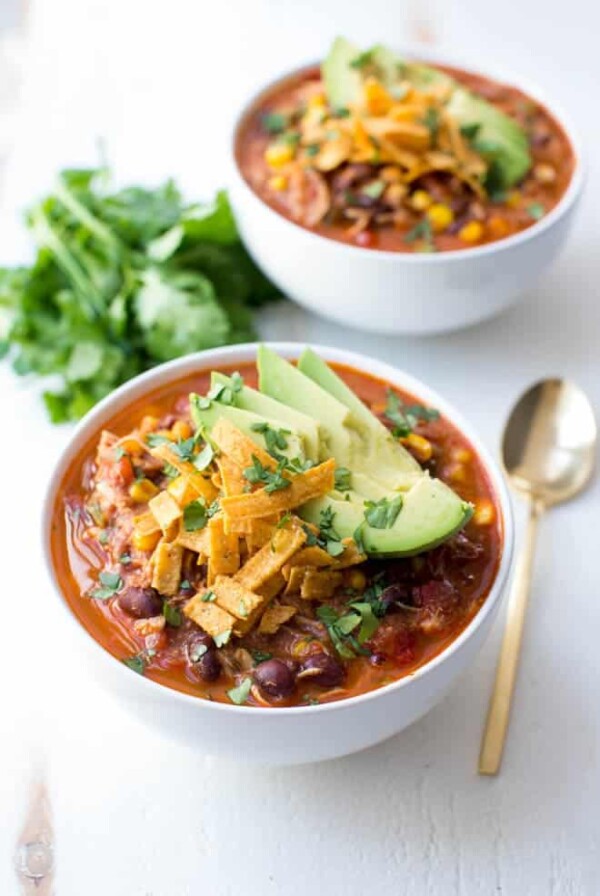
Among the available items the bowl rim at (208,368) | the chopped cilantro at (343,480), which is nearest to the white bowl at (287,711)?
the bowl rim at (208,368)

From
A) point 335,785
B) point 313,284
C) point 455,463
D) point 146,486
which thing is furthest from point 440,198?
point 335,785

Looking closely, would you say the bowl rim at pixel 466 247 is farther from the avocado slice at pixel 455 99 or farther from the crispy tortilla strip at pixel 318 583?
the crispy tortilla strip at pixel 318 583

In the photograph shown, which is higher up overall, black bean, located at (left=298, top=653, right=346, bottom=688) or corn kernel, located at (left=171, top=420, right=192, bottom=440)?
corn kernel, located at (left=171, top=420, right=192, bottom=440)

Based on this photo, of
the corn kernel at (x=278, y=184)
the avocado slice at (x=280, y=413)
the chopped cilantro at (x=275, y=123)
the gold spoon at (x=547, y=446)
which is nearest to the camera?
the avocado slice at (x=280, y=413)

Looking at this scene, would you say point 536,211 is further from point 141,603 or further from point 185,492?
point 141,603

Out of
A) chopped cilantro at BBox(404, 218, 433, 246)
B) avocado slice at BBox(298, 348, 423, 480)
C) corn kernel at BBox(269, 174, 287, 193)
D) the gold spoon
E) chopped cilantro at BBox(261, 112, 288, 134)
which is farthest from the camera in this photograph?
chopped cilantro at BBox(261, 112, 288, 134)

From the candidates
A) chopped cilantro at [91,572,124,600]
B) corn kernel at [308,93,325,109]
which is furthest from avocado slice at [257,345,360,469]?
corn kernel at [308,93,325,109]

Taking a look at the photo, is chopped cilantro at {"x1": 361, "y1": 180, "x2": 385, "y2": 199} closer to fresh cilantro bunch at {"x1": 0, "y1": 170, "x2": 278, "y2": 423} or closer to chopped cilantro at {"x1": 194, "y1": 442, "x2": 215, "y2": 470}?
fresh cilantro bunch at {"x1": 0, "y1": 170, "x2": 278, "y2": 423}
